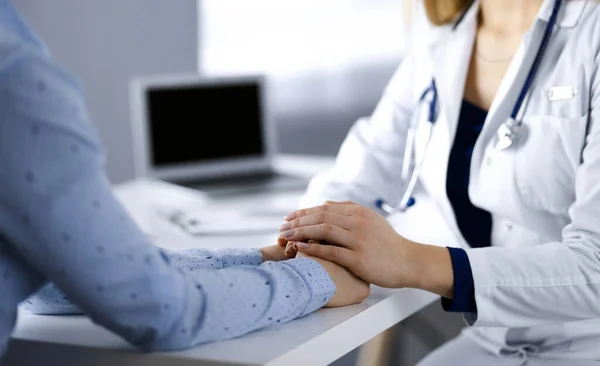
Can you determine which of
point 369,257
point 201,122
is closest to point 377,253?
point 369,257

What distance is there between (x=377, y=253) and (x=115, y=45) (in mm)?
2427

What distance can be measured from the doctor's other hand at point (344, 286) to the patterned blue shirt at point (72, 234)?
0.63 feet

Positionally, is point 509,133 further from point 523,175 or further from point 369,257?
point 369,257

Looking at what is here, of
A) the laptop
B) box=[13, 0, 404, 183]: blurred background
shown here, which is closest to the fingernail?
the laptop

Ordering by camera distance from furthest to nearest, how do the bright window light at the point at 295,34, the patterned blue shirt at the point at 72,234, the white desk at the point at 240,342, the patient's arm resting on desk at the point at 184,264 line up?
the bright window light at the point at 295,34 → the patient's arm resting on desk at the point at 184,264 → the white desk at the point at 240,342 → the patterned blue shirt at the point at 72,234

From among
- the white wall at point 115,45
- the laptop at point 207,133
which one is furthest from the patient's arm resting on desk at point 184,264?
the white wall at point 115,45

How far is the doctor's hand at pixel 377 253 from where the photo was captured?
1.03 m

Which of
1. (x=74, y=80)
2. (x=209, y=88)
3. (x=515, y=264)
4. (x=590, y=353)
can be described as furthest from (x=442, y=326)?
(x=74, y=80)

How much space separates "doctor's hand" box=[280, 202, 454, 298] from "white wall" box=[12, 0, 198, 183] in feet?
7.38

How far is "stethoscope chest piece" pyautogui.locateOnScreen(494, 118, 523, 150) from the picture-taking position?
127 cm

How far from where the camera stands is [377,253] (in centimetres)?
103

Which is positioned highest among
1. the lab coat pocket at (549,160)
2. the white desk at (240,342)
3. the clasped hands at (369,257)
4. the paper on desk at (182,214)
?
the lab coat pocket at (549,160)

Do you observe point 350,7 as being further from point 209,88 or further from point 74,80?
point 74,80

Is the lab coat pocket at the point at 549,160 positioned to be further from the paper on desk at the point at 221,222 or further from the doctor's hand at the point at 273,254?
the paper on desk at the point at 221,222
